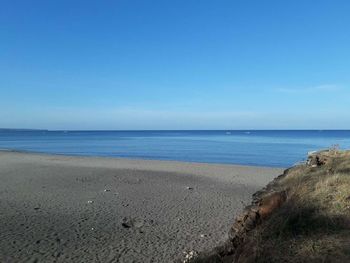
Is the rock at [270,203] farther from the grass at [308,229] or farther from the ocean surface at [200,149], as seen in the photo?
the ocean surface at [200,149]

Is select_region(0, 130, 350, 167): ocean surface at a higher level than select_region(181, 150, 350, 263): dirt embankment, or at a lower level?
lower

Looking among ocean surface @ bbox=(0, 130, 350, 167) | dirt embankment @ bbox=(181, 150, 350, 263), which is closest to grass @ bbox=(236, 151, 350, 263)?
dirt embankment @ bbox=(181, 150, 350, 263)

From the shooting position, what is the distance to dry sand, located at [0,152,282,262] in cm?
905

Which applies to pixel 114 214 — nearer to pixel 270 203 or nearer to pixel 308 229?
pixel 270 203

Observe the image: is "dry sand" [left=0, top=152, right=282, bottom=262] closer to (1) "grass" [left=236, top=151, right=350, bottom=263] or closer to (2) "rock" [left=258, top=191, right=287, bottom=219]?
(2) "rock" [left=258, top=191, right=287, bottom=219]

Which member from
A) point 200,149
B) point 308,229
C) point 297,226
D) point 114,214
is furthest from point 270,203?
point 200,149

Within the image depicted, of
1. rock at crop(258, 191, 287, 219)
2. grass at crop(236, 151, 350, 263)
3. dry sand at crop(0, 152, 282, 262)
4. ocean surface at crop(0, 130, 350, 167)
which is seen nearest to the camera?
grass at crop(236, 151, 350, 263)

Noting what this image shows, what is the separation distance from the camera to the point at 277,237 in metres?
4.65

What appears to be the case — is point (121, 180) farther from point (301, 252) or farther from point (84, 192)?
point (301, 252)

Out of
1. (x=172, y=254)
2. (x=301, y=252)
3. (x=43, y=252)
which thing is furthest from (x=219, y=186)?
(x=301, y=252)

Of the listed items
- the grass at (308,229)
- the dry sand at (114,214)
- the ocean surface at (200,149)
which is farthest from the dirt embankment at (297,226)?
the ocean surface at (200,149)

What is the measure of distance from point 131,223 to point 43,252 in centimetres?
325

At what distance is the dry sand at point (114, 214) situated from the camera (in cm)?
905

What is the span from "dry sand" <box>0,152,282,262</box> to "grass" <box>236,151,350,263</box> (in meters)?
4.07
